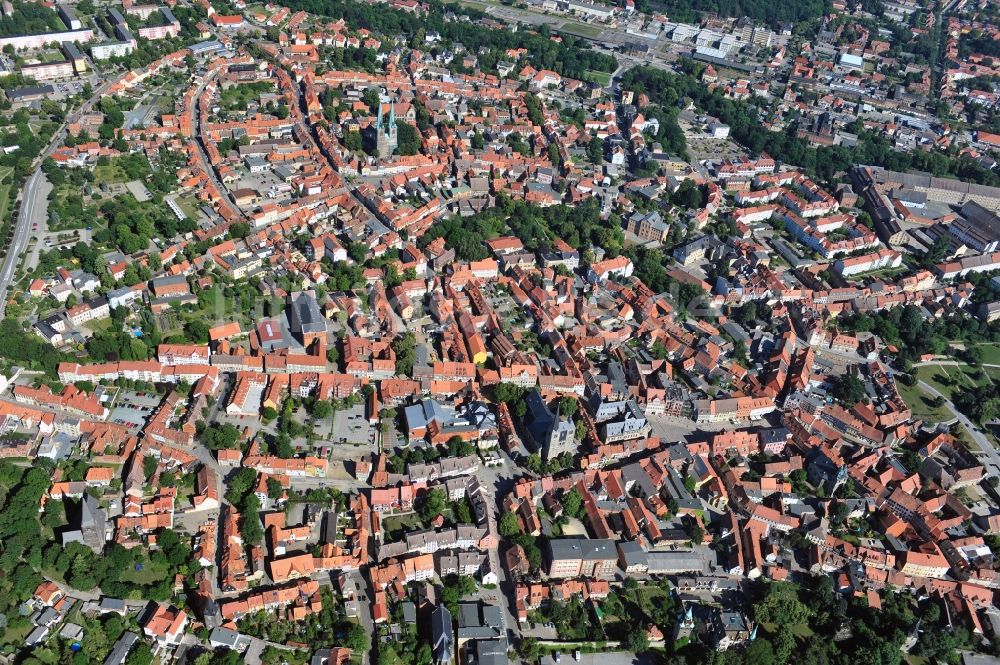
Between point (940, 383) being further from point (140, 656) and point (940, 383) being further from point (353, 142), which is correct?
point (353, 142)

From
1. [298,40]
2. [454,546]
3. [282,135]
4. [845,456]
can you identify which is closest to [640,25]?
[298,40]

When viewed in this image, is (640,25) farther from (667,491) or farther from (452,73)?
(667,491)

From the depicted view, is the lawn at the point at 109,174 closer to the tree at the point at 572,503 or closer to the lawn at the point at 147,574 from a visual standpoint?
the lawn at the point at 147,574

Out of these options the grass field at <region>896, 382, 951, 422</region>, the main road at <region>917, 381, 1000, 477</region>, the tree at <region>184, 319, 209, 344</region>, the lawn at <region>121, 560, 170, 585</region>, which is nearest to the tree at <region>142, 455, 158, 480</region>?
the lawn at <region>121, 560, 170, 585</region>

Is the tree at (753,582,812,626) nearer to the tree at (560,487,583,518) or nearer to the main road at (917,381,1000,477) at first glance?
the tree at (560,487,583,518)

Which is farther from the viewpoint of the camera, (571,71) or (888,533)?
(571,71)

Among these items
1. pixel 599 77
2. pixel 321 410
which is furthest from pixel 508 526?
pixel 599 77

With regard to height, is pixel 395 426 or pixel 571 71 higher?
pixel 571 71
